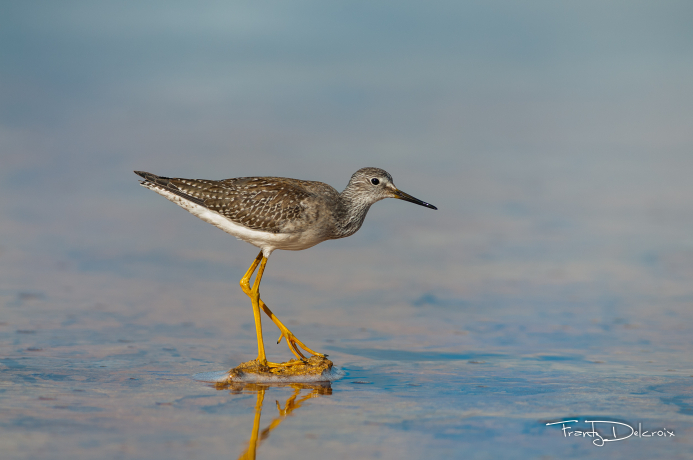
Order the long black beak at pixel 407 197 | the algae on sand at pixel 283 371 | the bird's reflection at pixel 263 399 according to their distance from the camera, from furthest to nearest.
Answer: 1. the long black beak at pixel 407 197
2. the algae on sand at pixel 283 371
3. the bird's reflection at pixel 263 399

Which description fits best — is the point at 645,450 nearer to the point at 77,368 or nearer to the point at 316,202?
the point at 316,202

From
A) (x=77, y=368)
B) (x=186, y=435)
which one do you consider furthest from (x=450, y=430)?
(x=77, y=368)

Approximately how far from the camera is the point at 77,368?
1030 cm

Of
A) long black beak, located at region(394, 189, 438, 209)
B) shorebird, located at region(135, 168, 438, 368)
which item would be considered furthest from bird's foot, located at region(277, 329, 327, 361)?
long black beak, located at region(394, 189, 438, 209)

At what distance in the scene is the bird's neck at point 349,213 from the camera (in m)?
10.8

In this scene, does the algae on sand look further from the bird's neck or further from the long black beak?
the long black beak

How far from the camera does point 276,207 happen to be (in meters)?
10.6

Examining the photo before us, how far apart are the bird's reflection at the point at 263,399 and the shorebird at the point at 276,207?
30.1 inches

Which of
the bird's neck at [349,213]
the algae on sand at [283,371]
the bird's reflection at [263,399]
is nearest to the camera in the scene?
the bird's reflection at [263,399]

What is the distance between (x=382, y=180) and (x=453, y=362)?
3315 millimetres

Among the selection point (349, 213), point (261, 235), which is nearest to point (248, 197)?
point (261, 235)

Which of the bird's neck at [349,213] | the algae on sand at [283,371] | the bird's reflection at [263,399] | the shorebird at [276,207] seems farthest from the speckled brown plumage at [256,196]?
the bird's reflection at [263,399]

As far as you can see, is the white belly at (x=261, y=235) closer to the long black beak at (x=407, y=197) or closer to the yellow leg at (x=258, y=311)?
the yellow leg at (x=258, y=311)

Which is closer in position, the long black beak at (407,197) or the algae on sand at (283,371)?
the algae on sand at (283,371)
